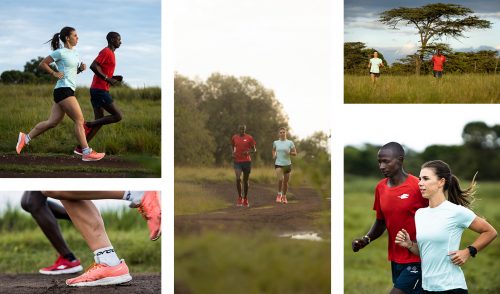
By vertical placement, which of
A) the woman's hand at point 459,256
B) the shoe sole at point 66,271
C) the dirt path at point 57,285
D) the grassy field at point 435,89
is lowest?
the dirt path at point 57,285

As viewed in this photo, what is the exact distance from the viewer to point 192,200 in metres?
7.14

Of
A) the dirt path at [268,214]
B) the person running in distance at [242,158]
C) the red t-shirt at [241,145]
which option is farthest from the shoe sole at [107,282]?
the red t-shirt at [241,145]

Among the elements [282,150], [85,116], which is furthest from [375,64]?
[85,116]

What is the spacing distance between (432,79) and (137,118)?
2.21m

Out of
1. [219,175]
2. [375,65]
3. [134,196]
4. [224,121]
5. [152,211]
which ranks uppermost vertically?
[375,65]

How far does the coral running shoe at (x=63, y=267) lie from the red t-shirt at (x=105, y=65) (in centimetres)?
129

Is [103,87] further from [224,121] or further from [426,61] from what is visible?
[426,61]

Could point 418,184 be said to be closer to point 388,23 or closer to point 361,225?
point 361,225

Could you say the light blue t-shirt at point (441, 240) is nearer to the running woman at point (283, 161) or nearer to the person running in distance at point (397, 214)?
the person running in distance at point (397, 214)

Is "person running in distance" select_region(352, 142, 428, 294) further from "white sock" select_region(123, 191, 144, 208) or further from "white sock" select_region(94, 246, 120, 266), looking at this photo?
"white sock" select_region(94, 246, 120, 266)

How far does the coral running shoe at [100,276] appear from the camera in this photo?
22.9 feet

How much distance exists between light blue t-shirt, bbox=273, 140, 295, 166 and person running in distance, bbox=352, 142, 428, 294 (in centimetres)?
71

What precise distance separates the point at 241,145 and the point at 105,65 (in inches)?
45.4

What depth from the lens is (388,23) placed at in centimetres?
719
